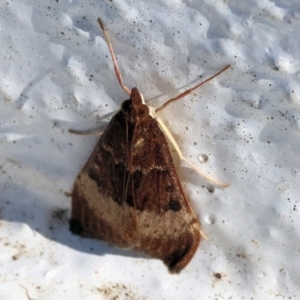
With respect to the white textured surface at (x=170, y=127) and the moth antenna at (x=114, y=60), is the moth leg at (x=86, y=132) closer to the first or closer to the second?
the white textured surface at (x=170, y=127)

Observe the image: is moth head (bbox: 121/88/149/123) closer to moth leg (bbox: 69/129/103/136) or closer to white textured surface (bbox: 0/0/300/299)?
white textured surface (bbox: 0/0/300/299)

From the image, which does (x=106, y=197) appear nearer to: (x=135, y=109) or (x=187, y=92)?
(x=135, y=109)

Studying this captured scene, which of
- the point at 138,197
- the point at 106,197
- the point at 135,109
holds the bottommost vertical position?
the point at 106,197

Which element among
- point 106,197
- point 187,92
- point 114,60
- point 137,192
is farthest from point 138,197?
point 114,60

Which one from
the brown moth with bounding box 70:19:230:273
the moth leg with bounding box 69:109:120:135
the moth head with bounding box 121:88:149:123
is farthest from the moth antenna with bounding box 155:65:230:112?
the moth leg with bounding box 69:109:120:135

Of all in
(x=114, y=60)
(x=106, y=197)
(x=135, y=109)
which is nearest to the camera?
(x=135, y=109)

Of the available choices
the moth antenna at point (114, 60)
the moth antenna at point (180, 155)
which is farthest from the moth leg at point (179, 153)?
the moth antenna at point (114, 60)

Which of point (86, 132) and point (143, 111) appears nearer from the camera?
point (143, 111)
